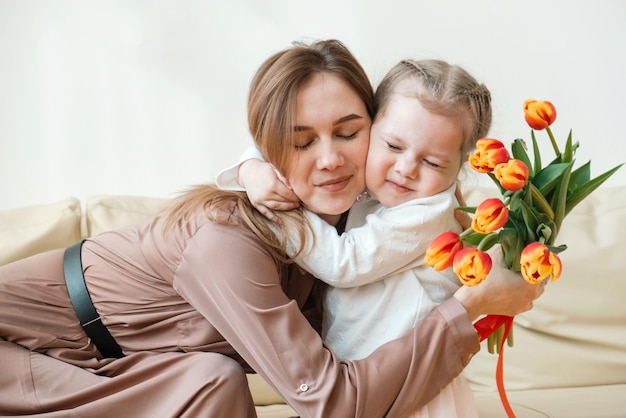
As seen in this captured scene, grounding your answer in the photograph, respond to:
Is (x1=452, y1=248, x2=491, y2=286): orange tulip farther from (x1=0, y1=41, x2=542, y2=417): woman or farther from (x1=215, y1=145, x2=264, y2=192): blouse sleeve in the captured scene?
(x1=215, y1=145, x2=264, y2=192): blouse sleeve

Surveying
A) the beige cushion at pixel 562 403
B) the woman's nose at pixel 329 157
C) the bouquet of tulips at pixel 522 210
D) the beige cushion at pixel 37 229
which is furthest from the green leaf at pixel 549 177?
the beige cushion at pixel 37 229

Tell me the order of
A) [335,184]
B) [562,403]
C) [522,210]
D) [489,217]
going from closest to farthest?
[489,217]
[522,210]
[335,184]
[562,403]

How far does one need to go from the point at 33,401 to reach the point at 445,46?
A: 1.69m

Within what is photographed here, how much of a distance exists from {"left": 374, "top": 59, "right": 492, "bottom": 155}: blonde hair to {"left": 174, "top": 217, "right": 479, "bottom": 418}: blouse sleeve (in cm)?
34

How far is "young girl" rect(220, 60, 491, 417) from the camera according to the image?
56.8 inches

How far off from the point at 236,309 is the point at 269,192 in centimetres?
24

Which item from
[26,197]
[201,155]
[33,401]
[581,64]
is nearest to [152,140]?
[201,155]

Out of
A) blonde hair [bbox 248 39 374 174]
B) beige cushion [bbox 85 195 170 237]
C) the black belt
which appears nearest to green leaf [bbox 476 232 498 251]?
blonde hair [bbox 248 39 374 174]

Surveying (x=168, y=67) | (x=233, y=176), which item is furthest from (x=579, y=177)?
(x=168, y=67)

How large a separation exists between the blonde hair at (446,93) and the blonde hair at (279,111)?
0.07 meters

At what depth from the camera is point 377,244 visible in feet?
4.68

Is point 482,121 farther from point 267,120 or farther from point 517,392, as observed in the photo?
point 517,392

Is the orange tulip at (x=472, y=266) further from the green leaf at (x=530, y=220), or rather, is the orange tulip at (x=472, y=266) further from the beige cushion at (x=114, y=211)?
the beige cushion at (x=114, y=211)

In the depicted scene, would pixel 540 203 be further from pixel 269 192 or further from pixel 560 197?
pixel 269 192
